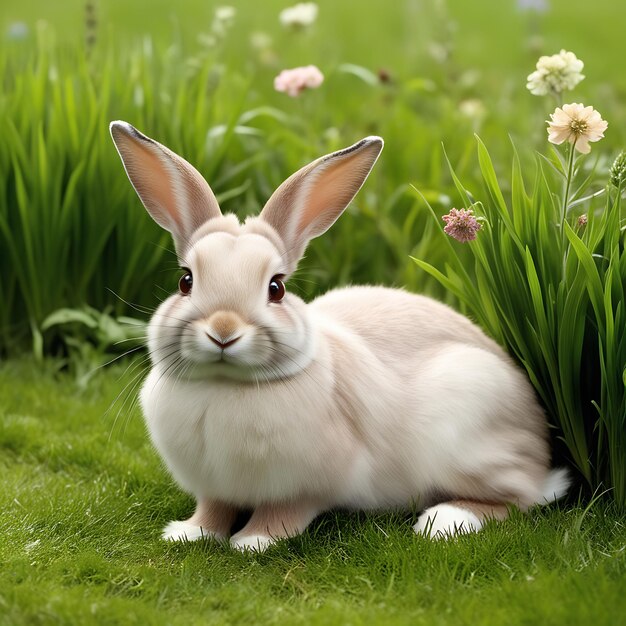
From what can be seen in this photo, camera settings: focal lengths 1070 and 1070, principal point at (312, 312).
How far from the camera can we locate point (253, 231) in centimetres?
354

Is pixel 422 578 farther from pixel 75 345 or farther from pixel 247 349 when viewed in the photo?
pixel 75 345

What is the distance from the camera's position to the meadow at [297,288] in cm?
331

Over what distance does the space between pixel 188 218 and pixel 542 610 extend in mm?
1689

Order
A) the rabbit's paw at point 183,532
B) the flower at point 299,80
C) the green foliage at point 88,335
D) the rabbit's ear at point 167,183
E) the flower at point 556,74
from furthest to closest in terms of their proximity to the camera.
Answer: the green foliage at point 88,335 < the flower at point 299,80 < the flower at point 556,74 < the rabbit's paw at point 183,532 < the rabbit's ear at point 167,183

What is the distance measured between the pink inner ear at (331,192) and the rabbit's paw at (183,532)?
3.65 ft

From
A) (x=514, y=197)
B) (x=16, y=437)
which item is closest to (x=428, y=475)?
(x=514, y=197)

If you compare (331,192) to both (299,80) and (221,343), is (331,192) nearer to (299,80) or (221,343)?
(221,343)

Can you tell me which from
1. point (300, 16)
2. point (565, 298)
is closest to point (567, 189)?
point (565, 298)

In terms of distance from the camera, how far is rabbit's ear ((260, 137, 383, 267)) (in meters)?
3.59

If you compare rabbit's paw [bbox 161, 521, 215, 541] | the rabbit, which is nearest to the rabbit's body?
the rabbit

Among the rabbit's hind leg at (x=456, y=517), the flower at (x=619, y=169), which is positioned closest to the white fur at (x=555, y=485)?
the rabbit's hind leg at (x=456, y=517)

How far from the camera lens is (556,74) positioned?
388cm

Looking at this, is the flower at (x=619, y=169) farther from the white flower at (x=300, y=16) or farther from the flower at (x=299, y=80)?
the white flower at (x=300, y=16)

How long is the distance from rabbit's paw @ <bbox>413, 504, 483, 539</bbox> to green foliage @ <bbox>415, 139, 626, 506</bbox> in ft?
1.73
